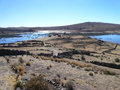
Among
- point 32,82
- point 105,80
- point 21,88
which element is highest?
point 32,82

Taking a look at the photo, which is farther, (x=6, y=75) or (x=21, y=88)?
(x=6, y=75)

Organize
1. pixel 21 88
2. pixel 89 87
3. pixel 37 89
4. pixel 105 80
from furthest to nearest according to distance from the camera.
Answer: pixel 105 80 < pixel 89 87 < pixel 21 88 < pixel 37 89

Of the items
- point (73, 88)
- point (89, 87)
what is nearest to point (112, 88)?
point (89, 87)

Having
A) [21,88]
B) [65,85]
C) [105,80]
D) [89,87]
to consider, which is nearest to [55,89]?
[65,85]

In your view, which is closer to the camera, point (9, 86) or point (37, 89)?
point (37, 89)

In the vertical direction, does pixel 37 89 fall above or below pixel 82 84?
above

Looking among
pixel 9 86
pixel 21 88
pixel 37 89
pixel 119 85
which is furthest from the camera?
pixel 119 85

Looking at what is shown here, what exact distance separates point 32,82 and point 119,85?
7960 millimetres

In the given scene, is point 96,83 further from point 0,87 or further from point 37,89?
point 0,87

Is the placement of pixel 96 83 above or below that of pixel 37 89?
below

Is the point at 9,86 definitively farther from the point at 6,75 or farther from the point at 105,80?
the point at 105,80

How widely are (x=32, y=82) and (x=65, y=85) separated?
2.91 meters

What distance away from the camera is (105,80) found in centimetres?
1255

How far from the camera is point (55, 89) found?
9.38 m
